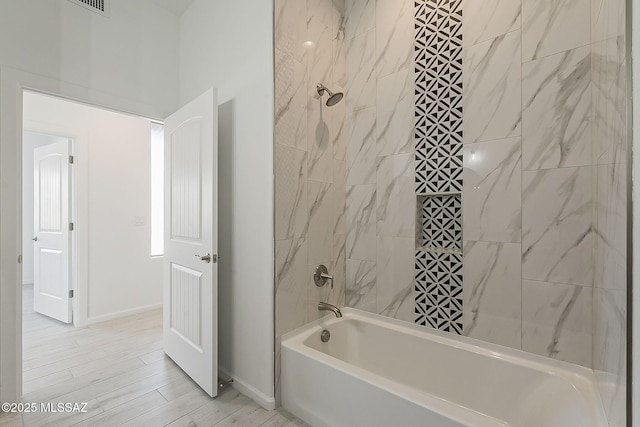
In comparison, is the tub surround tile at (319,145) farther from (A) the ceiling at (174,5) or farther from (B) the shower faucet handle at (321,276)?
(A) the ceiling at (174,5)

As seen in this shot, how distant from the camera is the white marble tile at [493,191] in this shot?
1.54 meters

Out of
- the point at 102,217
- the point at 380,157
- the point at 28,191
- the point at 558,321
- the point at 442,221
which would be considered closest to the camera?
the point at 558,321

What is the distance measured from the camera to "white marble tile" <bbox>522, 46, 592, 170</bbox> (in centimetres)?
136

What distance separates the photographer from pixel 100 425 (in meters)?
1.61

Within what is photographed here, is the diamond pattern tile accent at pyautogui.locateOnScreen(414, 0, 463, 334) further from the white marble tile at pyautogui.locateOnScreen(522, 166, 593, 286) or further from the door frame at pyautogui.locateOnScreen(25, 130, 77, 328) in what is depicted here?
the door frame at pyautogui.locateOnScreen(25, 130, 77, 328)

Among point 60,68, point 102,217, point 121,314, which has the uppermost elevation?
point 60,68

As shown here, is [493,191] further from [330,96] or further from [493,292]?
[330,96]

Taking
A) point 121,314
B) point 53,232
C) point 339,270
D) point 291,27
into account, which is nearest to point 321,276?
point 339,270

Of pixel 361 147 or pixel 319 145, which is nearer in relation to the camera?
pixel 319 145

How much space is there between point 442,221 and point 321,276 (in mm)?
895

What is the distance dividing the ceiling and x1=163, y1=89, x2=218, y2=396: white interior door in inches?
37.9

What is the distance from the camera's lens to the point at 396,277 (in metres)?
1.99

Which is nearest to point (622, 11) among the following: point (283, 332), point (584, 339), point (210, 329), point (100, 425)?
point (584, 339)

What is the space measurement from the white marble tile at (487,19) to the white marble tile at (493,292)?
117cm
